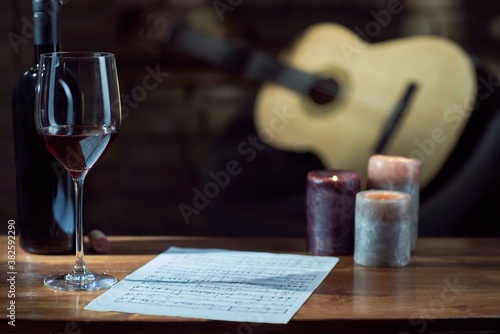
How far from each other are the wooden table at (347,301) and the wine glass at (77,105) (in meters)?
0.17

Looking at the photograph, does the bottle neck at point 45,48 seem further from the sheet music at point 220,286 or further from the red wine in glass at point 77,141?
the sheet music at point 220,286

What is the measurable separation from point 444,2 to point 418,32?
0.11 metres

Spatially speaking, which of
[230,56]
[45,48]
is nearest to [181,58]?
[230,56]

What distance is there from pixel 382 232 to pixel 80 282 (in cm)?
38

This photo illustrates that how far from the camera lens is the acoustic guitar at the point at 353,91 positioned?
2.12 m

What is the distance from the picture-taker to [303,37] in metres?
2.32

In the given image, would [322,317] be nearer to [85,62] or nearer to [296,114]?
[85,62]

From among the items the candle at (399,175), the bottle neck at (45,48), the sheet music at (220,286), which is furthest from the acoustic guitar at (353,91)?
the bottle neck at (45,48)

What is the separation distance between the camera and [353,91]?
221cm

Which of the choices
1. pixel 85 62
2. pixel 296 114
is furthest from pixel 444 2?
pixel 85 62

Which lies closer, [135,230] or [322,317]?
[322,317]
